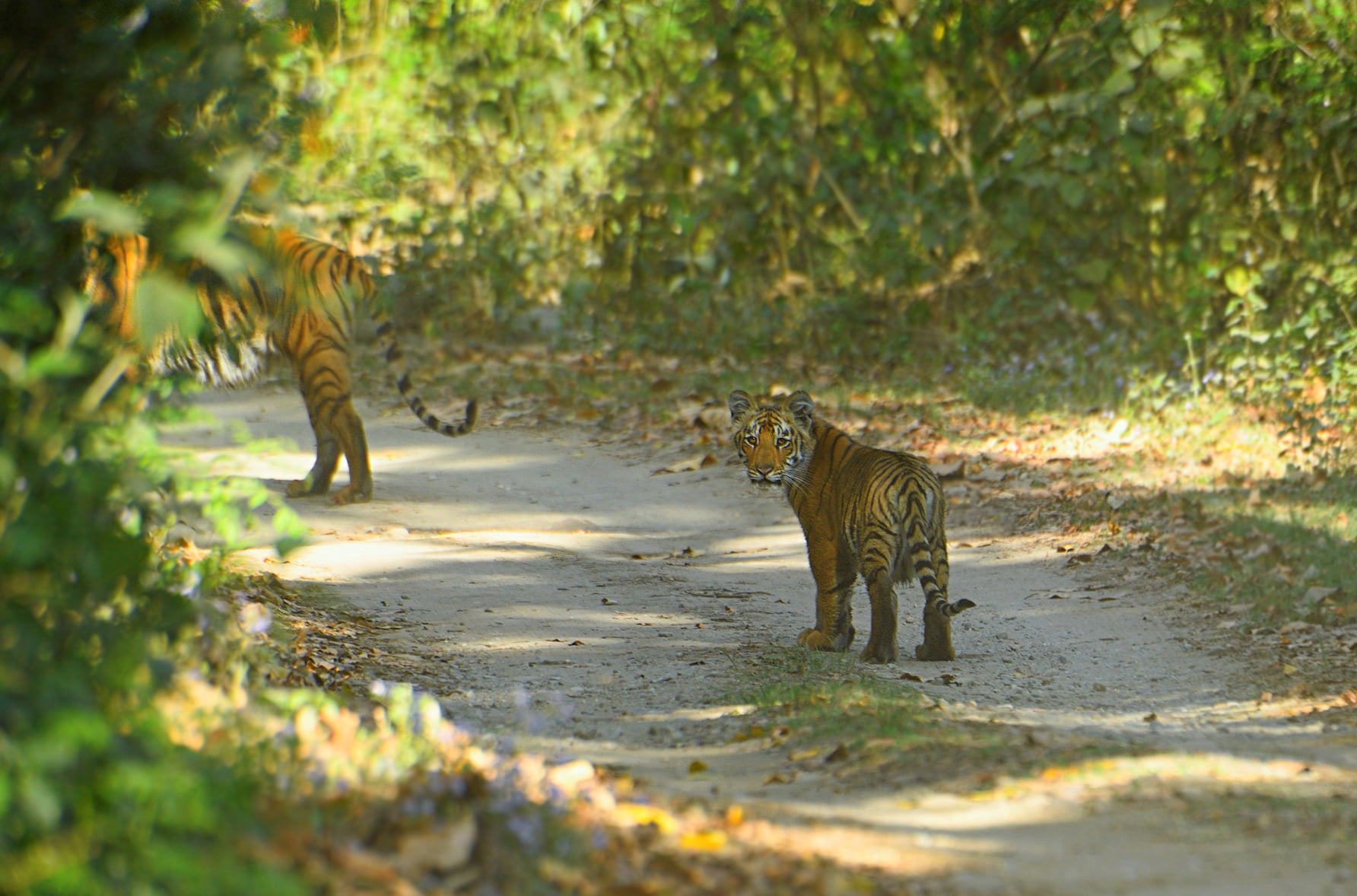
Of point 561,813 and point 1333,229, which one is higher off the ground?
point 1333,229

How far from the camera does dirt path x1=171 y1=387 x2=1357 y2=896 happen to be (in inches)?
139

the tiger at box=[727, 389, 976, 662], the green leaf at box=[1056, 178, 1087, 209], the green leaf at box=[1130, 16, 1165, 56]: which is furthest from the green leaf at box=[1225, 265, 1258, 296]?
the tiger at box=[727, 389, 976, 662]

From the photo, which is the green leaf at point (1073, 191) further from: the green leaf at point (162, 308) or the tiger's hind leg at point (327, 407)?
the green leaf at point (162, 308)

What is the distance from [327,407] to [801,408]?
146 inches

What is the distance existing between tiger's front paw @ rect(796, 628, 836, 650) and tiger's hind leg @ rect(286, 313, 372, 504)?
3692 millimetres

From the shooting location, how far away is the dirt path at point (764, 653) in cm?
352

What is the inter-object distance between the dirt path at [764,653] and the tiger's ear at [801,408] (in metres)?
1.01

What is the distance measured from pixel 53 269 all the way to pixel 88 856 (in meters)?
1.39

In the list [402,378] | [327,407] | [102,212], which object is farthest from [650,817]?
[402,378]

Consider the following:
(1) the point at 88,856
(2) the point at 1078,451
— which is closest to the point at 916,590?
(2) the point at 1078,451

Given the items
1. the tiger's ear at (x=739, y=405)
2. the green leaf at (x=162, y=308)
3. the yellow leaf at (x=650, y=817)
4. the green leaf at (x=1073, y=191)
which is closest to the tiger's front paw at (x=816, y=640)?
the tiger's ear at (x=739, y=405)

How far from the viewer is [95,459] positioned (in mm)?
2855

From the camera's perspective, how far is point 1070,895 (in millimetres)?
3145

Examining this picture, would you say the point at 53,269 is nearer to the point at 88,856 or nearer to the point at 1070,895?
the point at 88,856
